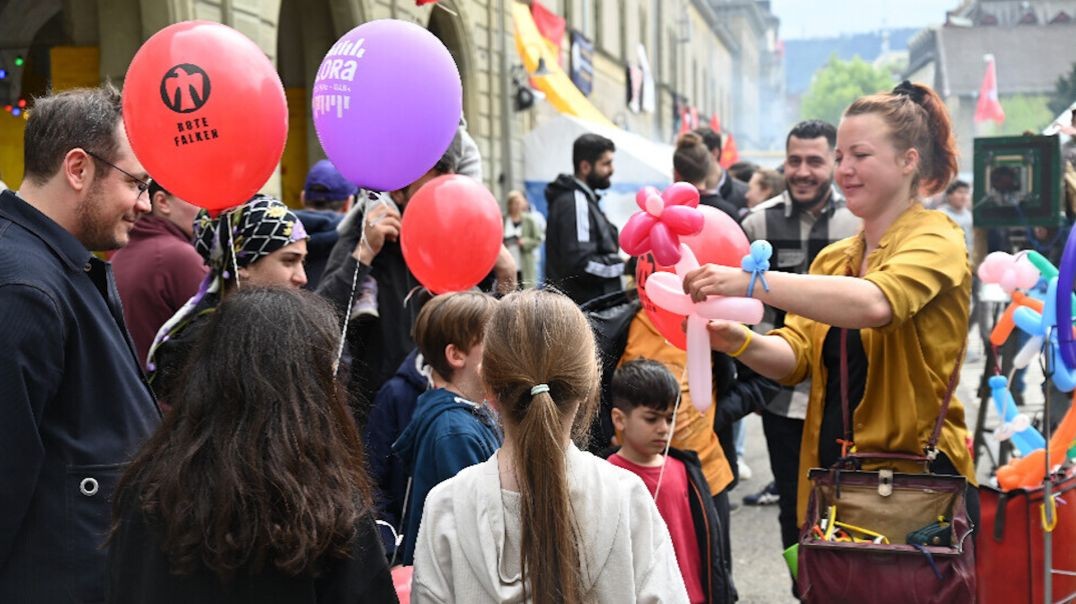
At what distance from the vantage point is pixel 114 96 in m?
3.00

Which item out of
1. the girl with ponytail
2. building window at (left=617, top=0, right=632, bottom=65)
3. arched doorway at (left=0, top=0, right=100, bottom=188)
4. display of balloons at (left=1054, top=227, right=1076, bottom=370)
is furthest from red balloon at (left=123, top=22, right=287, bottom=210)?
building window at (left=617, top=0, right=632, bottom=65)

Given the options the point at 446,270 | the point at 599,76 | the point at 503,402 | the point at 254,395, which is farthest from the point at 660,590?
the point at 599,76

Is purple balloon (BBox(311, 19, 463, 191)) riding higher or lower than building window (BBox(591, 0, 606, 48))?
lower

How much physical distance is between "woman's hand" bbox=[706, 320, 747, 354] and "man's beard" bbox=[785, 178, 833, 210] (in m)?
2.06

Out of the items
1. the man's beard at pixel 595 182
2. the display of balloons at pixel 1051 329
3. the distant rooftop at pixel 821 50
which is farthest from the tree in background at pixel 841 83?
the display of balloons at pixel 1051 329

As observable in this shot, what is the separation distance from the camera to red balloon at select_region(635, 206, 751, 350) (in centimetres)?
333

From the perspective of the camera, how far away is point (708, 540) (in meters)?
4.00

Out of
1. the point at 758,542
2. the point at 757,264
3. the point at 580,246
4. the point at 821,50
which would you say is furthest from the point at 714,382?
the point at 821,50

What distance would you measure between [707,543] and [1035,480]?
1.06 meters

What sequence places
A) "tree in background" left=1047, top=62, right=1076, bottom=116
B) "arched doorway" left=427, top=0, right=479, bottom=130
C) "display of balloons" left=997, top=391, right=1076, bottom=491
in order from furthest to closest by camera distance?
1. "tree in background" left=1047, top=62, right=1076, bottom=116
2. "arched doorway" left=427, top=0, right=479, bottom=130
3. "display of balloons" left=997, top=391, right=1076, bottom=491

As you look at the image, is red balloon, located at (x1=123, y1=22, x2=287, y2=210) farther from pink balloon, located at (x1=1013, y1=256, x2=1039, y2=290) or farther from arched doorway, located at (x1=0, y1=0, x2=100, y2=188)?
arched doorway, located at (x1=0, y1=0, x2=100, y2=188)

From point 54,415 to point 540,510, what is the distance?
3.72ft

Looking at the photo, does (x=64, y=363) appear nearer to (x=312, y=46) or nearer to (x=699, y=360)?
(x=699, y=360)

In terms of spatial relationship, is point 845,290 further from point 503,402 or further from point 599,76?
point 599,76
